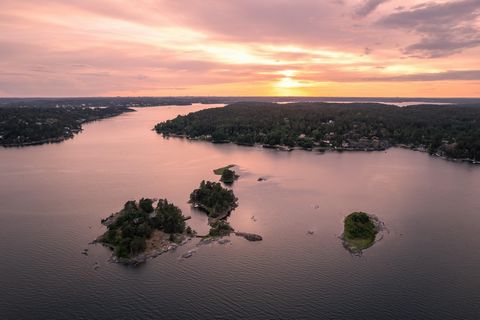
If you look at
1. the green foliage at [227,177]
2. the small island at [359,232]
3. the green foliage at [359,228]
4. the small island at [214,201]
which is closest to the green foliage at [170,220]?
the small island at [214,201]

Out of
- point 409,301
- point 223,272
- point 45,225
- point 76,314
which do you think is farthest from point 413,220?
point 45,225

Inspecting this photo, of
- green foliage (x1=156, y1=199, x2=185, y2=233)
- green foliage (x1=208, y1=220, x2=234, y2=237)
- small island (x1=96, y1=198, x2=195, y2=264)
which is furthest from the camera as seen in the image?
green foliage (x1=208, y1=220, x2=234, y2=237)

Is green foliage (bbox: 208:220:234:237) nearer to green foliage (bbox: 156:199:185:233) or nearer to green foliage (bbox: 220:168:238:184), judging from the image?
green foliage (bbox: 156:199:185:233)

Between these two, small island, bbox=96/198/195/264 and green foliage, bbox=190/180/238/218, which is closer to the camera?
small island, bbox=96/198/195/264

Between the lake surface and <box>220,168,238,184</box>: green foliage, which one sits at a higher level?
<box>220,168,238,184</box>: green foliage

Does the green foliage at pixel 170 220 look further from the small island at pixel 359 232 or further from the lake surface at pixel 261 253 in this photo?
the small island at pixel 359 232

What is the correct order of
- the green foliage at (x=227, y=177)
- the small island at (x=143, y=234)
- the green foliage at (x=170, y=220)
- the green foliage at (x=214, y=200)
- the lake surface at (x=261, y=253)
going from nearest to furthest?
the lake surface at (x=261, y=253)
the small island at (x=143, y=234)
the green foliage at (x=170, y=220)
the green foliage at (x=214, y=200)
the green foliage at (x=227, y=177)

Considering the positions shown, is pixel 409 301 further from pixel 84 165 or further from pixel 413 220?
pixel 84 165

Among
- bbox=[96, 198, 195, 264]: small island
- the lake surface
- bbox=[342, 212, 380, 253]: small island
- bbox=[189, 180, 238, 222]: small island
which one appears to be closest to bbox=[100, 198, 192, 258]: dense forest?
bbox=[96, 198, 195, 264]: small island

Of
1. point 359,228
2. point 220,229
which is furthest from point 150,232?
point 359,228
